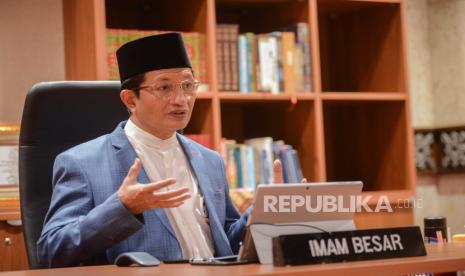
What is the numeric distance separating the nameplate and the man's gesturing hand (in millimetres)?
301

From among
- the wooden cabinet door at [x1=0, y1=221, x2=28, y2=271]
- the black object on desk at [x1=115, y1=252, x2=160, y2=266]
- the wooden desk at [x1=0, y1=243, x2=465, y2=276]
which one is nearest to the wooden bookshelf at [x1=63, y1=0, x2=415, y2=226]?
the wooden cabinet door at [x1=0, y1=221, x2=28, y2=271]

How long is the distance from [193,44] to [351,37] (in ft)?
3.58

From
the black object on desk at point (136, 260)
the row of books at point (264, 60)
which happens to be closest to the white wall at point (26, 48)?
the row of books at point (264, 60)

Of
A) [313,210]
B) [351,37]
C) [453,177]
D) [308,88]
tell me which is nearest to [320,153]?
[308,88]

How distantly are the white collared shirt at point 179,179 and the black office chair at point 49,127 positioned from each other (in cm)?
10

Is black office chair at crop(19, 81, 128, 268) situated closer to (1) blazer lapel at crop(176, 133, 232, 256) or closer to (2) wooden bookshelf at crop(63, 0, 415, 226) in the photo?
(1) blazer lapel at crop(176, 133, 232, 256)

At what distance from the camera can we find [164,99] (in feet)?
7.79

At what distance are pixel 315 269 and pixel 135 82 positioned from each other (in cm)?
109

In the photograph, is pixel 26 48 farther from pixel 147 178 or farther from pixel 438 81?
pixel 438 81

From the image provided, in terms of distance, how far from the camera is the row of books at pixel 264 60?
351 centimetres

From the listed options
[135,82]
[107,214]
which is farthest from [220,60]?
[107,214]

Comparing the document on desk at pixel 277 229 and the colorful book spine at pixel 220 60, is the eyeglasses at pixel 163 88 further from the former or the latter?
the colorful book spine at pixel 220 60

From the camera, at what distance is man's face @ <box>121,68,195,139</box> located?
237 centimetres

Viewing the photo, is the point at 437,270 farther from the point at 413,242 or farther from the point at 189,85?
the point at 189,85
